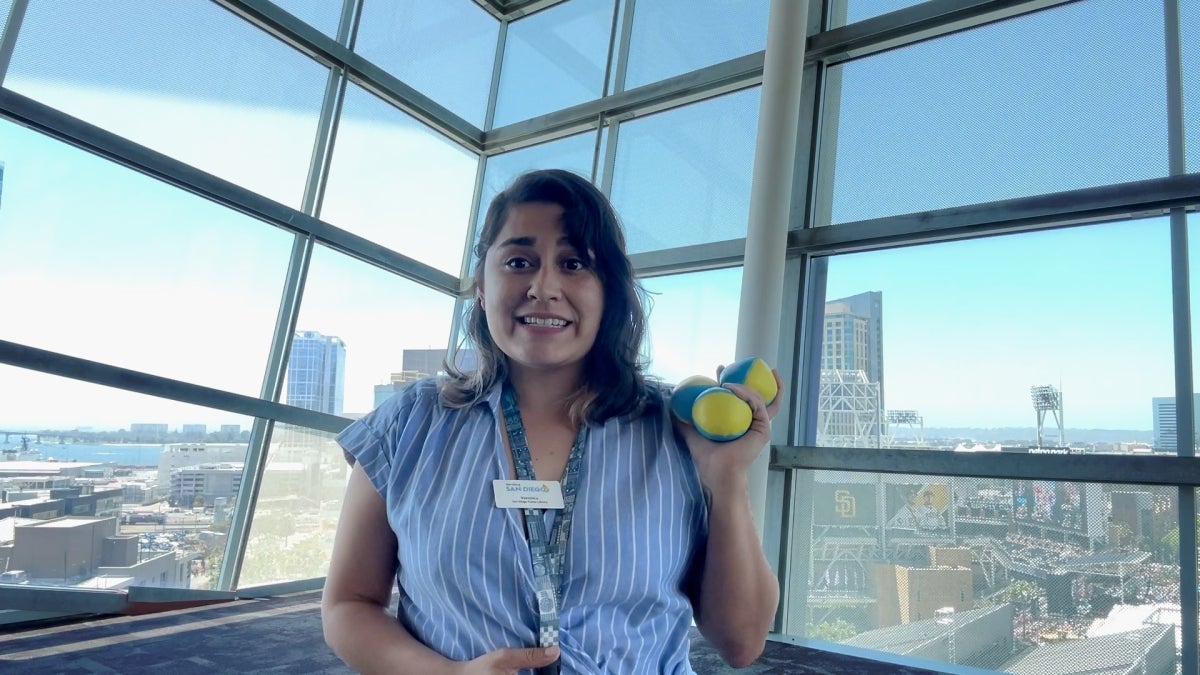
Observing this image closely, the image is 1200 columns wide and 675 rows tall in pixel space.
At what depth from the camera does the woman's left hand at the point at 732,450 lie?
88 centimetres

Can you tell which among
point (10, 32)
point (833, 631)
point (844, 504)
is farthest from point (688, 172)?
point (10, 32)

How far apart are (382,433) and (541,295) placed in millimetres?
267

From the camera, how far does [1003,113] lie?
4.06m

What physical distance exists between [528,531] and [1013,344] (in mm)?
3806

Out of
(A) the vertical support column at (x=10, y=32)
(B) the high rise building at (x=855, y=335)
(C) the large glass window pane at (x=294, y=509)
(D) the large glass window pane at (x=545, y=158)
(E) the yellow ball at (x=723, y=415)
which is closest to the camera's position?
(E) the yellow ball at (x=723, y=415)

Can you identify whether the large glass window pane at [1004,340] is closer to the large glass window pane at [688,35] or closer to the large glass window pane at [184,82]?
the large glass window pane at [688,35]

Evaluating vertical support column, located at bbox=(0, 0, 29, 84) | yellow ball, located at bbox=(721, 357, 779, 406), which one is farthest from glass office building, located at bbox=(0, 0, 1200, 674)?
yellow ball, located at bbox=(721, 357, 779, 406)

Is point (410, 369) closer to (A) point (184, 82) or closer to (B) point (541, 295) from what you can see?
(A) point (184, 82)

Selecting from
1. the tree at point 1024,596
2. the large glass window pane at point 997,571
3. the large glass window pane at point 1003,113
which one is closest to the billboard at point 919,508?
the large glass window pane at point 997,571

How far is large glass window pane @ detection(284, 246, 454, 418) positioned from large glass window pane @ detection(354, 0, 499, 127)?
1.52 m

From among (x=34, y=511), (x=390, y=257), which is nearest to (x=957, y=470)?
(x=390, y=257)

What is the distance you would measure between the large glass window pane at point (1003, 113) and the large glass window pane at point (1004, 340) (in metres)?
0.30

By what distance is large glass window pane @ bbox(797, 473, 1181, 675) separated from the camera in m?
3.36

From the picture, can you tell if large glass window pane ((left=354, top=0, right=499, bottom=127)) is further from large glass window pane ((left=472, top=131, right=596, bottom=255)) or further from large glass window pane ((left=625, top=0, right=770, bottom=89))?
large glass window pane ((left=625, top=0, right=770, bottom=89))
